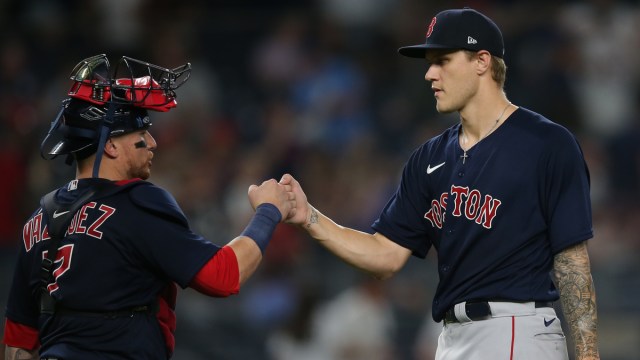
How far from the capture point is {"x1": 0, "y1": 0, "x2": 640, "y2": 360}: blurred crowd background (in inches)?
355

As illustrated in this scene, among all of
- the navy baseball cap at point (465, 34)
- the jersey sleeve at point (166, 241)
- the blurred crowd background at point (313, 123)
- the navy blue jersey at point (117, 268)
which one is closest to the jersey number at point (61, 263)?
the navy blue jersey at point (117, 268)

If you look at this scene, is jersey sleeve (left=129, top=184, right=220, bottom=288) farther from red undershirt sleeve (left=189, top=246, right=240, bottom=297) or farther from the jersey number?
the jersey number

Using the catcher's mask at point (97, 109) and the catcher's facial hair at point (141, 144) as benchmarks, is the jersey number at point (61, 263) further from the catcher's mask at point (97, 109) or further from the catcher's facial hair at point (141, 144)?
the catcher's facial hair at point (141, 144)

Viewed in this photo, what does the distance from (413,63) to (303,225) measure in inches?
245

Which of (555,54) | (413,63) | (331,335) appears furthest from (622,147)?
(331,335)

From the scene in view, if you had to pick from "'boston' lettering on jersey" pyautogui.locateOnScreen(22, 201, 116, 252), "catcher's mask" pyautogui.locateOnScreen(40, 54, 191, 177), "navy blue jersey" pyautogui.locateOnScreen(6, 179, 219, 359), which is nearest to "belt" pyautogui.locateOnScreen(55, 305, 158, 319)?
"navy blue jersey" pyautogui.locateOnScreen(6, 179, 219, 359)

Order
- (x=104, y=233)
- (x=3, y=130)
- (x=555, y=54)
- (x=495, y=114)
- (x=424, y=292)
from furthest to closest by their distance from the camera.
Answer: (x=555, y=54), (x=3, y=130), (x=424, y=292), (x=495, y=114), (x=104, y=233)

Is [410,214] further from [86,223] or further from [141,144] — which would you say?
[86,223]

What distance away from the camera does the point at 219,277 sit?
4.10 m

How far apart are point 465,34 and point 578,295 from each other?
1142mm

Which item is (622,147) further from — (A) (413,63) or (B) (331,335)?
(B) (331,335)

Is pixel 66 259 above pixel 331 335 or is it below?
above

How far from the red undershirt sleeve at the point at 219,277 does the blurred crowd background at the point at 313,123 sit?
420cm

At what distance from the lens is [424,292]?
9.27 metres
